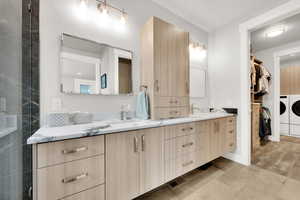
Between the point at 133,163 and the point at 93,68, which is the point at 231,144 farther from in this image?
the point at 93,68

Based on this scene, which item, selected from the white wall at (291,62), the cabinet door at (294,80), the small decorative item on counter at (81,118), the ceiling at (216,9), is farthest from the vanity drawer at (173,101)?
the white wall at (291,62)

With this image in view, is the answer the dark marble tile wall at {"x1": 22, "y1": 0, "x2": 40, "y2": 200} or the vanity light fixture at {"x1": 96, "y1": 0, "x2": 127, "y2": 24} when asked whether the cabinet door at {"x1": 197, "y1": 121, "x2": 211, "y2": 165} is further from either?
the dark marble tile wall at {"x1": 22, "y1": 0, "x2": 40, "y2": 200}

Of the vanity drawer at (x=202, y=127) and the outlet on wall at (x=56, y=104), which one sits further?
Result: the vanity drawer at (x=202, y=127)

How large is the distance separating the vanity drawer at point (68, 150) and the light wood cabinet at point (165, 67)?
708mm

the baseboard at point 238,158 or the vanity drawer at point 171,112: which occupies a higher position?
the vanity drawer at point 171,112

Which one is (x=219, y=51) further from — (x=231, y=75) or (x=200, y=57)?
(x=231, y=75)

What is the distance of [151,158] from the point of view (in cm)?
124

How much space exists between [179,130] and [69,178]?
1.08 m

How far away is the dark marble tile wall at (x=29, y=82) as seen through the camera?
1.11 metres

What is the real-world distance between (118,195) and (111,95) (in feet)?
3.35

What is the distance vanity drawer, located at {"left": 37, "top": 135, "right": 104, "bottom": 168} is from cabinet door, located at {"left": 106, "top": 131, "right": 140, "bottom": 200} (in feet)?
0.29

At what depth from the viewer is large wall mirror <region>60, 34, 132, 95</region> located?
52.2 inches

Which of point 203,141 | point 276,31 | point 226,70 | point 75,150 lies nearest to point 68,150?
point 75,150

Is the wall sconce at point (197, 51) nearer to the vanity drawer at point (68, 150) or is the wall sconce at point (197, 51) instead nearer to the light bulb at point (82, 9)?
the light bulb at point (82, 9)
